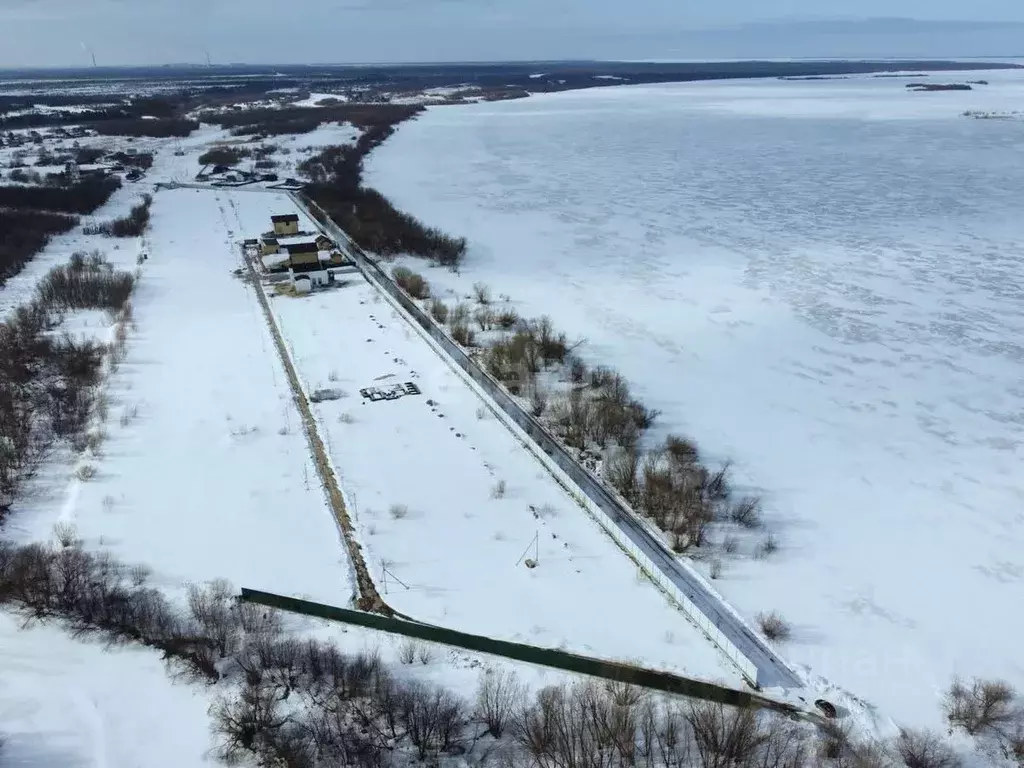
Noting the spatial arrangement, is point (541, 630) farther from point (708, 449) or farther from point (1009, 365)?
point (1009, 365)

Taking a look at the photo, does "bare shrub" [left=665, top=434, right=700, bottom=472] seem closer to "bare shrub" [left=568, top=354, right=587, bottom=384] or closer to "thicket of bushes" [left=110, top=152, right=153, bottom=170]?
"bare shrub" [left=568, top=354, right=587, bottom=384]

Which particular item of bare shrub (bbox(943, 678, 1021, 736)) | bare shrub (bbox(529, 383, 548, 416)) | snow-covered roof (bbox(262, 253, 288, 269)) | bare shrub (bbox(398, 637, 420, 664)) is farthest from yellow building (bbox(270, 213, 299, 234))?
bare shrub (bbox(943, 678, 1021, 736))

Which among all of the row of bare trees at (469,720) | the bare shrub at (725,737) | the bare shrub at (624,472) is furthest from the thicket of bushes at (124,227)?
the bare shrub at (725,737)

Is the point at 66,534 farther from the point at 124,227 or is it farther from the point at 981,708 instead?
the point at 124,227

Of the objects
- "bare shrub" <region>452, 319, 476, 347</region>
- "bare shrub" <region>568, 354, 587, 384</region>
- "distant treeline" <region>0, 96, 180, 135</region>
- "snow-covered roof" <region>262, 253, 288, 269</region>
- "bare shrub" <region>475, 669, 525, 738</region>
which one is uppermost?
"distant treeline" <region>0, 96, 180, 135</region>

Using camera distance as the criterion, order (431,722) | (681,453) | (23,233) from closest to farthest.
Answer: (431,722)
(681,453)
(23,233)

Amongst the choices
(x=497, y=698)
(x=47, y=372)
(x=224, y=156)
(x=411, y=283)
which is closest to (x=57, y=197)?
(x=224, y=156)
